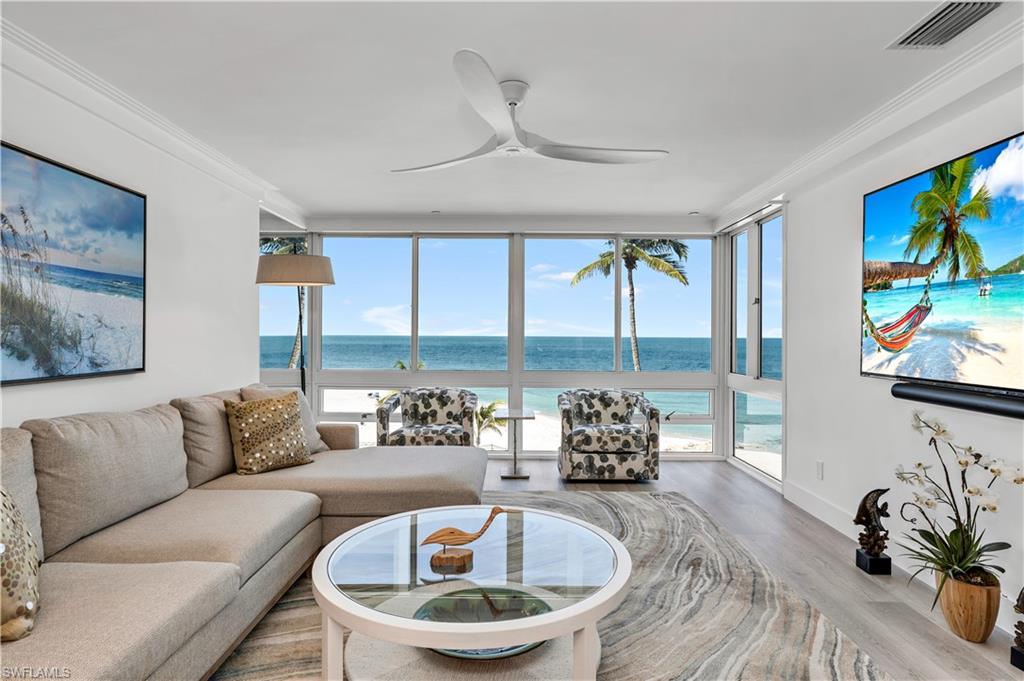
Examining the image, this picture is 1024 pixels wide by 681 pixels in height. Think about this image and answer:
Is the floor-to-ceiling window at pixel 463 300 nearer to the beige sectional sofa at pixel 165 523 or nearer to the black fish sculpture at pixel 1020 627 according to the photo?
the beige sectional sofa at pixel 165 523

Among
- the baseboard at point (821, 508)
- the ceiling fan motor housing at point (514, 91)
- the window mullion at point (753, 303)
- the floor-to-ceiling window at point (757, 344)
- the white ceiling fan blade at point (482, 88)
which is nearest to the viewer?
the white ceiling fan blade at point (482, 88)

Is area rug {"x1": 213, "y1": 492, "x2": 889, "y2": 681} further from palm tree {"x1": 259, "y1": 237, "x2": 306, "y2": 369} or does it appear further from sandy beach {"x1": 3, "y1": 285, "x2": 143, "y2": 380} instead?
palm tree {"x1": 259, "y1": 237, "x2": 306, "y2": 369}

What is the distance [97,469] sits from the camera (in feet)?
7.49

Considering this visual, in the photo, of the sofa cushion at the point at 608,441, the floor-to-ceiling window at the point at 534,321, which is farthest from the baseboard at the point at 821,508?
the floor-to-ceiling window at the point at 534,321

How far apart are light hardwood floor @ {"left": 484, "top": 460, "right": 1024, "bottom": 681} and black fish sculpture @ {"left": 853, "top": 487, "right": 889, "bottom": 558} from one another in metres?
0.14

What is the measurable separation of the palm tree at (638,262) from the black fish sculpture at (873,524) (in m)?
3.29

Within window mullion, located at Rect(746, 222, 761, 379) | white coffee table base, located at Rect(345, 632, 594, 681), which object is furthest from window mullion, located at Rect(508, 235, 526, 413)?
white coffee table base, located at Rect(345, 632, 594, 681)

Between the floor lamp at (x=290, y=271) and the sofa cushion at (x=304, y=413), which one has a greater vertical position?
the floor lamp at (x=290, y=271)

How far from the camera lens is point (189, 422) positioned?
309cm

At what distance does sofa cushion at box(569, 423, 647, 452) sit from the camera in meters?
5.01

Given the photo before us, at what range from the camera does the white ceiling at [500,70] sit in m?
2.14

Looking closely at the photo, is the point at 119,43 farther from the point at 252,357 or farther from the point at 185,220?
the point at 252,357

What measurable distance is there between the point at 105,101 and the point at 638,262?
494 centimetres

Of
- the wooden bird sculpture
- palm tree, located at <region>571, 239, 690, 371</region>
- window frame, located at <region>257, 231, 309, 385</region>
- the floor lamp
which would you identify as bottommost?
the wooden bird sculpture
